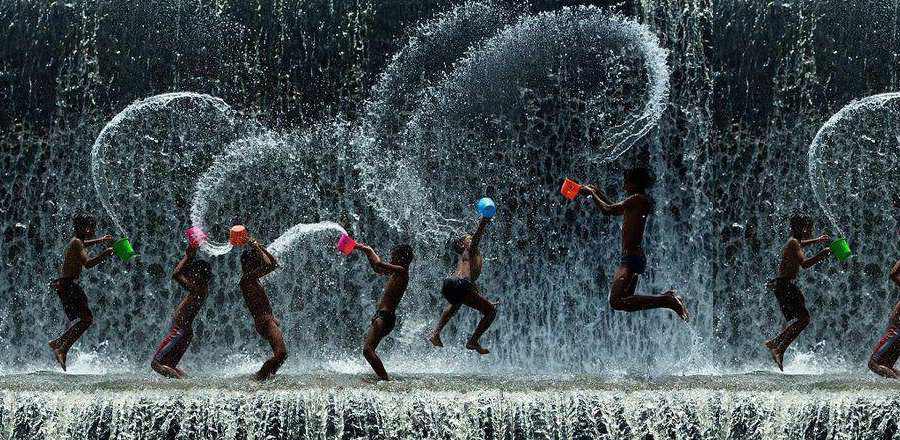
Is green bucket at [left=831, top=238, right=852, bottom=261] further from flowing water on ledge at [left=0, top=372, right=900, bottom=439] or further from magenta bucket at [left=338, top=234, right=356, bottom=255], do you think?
magenta bucket at [left=338, top=234, right=356, bottom=255]

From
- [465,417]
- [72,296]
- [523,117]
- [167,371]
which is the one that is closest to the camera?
[465,417]

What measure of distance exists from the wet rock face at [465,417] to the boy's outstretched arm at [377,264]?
1262 mm

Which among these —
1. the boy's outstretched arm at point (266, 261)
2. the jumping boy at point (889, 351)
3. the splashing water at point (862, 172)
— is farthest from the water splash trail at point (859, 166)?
the boy's outstretched arm at point (266, 261)

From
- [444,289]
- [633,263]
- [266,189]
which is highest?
[266,189]

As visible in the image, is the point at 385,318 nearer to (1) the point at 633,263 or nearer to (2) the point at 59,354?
(1) the point at 633,263

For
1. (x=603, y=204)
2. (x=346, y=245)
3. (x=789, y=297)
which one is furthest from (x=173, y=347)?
(x=789, y=297)

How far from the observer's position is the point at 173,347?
12453mm

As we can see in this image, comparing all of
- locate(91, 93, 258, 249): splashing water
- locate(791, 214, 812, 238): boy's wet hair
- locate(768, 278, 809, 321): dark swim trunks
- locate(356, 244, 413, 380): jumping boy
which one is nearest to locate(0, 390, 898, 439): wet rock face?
locate(356, 244, 413, 380): jumping boy

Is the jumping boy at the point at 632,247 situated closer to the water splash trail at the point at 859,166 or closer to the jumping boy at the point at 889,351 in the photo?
the jumping boy at the point at 889,351

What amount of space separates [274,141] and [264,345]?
5.90 ft

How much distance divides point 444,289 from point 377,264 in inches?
36.5

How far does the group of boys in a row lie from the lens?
11758 mm

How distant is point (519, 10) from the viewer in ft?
49.8

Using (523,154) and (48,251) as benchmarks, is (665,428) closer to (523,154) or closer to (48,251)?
(523,154)
